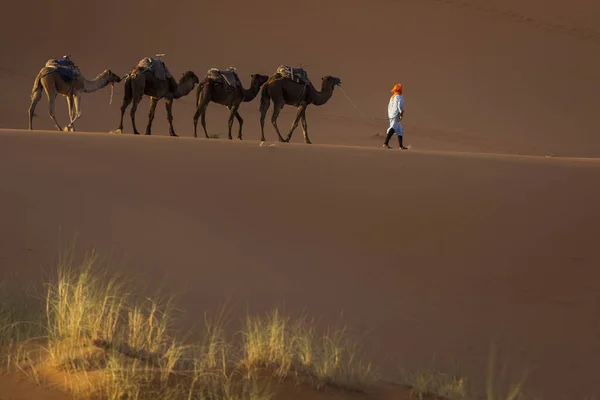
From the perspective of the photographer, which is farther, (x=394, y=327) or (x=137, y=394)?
(x=394, y=327)

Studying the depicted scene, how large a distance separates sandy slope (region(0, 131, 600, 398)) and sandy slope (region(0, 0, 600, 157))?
18.0m

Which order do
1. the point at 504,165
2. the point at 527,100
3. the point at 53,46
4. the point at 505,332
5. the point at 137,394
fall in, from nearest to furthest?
the point at 137,394 → the point at 505,332 → the point at 504,165 → the point at 527,100 → the point at 53,46

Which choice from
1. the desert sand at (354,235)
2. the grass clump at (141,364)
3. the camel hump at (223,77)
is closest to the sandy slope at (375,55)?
the camel hump at (223,77)

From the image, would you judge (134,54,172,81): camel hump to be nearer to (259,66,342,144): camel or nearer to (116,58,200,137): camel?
(116,58,200,137): camel

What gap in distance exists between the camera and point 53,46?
36219mm

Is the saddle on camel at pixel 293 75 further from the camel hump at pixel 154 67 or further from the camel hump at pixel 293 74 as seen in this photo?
the camel hump at pixel 154 67

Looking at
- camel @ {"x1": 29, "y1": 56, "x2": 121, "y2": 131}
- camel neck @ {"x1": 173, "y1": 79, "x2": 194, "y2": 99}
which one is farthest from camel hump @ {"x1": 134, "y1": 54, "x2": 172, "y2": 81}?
camel @ {"x1": 29, "y1": 56, "x2": 121, "y2": 131}

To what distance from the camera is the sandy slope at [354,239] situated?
24.8 ft

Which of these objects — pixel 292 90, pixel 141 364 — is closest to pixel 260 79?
pixel 292 90

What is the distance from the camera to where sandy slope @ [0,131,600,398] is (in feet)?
24.8

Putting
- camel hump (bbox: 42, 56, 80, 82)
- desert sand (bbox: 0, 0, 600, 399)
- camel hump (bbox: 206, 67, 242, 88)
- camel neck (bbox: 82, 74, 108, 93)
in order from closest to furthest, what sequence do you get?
desert sand (bbox: 0, 0, 600, 399), camel hump (bbox: 42, 56, 80, 82), camel hump (bbox: 206, 67, 242, 88), camel neck (bbox: 82, 74, 108, 93)

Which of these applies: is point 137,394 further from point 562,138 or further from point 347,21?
point 347,21

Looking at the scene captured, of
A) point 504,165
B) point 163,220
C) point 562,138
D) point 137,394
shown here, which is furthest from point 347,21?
point 137,394

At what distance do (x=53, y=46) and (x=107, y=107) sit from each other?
556 centimetres
